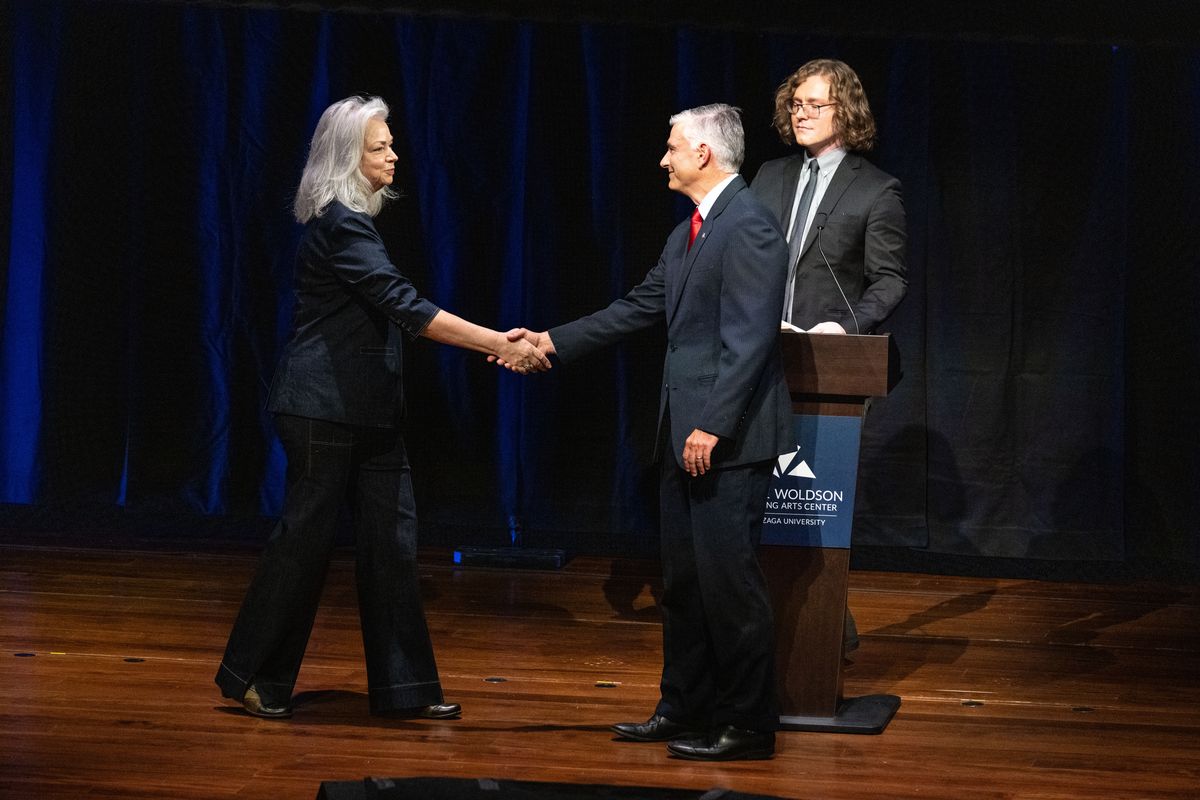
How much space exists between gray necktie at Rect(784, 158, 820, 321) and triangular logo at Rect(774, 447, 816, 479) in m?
0.64

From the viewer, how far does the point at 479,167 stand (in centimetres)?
577

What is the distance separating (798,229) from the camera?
3963 millimetres

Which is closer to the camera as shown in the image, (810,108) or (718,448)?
(718,448)

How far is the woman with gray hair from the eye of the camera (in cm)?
340

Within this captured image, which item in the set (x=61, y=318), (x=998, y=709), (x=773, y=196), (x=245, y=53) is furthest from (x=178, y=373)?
(x=998, y=709)


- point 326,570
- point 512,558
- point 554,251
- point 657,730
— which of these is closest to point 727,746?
point 657,730

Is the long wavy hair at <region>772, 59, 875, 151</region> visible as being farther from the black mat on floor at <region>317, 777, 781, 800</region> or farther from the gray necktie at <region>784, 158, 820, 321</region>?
the black mat on floor at <region>317, 777, 781, 800</region>

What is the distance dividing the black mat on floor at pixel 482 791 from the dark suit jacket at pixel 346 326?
108 centimetres

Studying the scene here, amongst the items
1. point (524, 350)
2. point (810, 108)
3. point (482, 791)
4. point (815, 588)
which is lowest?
point (482, 791)

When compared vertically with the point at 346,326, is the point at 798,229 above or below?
above

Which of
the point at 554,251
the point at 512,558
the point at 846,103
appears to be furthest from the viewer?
the point at 554,251

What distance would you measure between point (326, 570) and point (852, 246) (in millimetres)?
1700

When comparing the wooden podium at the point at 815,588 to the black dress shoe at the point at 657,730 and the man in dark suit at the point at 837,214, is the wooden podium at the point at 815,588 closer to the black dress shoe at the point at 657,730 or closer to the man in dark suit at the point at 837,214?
the black dress shoe at the point at 657,730

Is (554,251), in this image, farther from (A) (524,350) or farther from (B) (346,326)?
(B) (346,326)
